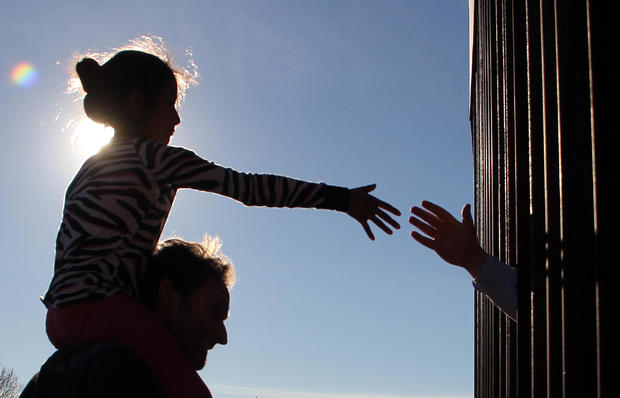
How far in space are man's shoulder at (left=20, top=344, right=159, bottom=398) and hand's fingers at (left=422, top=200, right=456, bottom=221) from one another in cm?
131

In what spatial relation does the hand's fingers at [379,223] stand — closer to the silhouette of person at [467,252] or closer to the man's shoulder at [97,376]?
the silhouette of person at [467,252]

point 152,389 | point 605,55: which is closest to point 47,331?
point 152,389

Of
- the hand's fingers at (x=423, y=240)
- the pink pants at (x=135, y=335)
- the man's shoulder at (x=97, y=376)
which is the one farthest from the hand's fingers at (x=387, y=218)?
the man's shoulder at (x=97, y=376)

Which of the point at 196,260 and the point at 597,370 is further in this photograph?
the point at 196,260

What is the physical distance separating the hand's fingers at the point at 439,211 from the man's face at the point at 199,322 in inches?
37.6

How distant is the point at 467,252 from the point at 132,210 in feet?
4.34

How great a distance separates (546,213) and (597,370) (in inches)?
23.3

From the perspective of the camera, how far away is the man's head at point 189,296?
275 cm

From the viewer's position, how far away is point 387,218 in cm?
274

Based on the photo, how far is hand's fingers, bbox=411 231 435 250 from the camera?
9.26ft

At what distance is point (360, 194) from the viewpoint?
9.15 ft

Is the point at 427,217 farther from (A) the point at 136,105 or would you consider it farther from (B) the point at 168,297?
(A) the point at 136,105

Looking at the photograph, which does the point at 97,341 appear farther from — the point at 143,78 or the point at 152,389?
the point at 143,78

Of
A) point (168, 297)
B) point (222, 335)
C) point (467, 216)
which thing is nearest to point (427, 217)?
point (467, 216)
